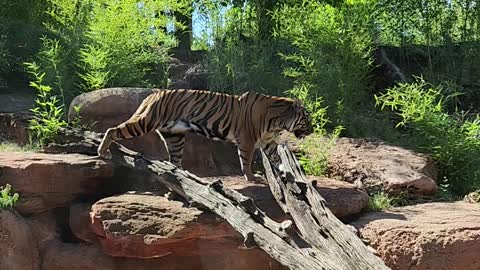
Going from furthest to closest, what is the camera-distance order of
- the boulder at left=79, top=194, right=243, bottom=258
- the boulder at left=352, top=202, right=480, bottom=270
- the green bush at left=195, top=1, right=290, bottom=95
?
the green bush at left=195, top=1, right=290, bottom=95, the boulder at left=79, top=194, right=243, bottom=258, the boulder at left=352, top=202, right=480, bottom=270

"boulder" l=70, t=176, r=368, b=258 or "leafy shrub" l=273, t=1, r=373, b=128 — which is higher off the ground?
"leafy shrub" l=273, t=1, r=373, b=128

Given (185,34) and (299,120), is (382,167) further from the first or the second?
(185,34)

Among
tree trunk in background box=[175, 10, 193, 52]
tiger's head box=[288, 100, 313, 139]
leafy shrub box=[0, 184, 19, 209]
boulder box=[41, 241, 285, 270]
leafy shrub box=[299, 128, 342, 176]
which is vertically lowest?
boulder box=[41, 241, 285, 270]

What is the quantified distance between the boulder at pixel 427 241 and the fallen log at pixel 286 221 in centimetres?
59

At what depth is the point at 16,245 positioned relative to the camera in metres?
5.05

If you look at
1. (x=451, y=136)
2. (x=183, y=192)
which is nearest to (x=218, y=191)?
(x=183, y=192)

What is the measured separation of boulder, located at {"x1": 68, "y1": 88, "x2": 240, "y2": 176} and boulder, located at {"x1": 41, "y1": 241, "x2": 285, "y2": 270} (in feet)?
4.59

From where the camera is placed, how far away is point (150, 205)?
5.08 meters

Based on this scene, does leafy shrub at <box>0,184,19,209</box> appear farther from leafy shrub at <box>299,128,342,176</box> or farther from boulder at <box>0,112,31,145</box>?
leafy shrub at <box>299,128,342,176</box>

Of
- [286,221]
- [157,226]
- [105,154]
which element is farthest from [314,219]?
[105,154]

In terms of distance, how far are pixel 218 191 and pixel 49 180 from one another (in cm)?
141

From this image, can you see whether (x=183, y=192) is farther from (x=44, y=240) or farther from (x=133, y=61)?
(x=133, y=61)

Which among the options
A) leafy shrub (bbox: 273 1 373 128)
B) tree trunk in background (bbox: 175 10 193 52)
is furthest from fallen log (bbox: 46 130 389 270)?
tree trunk in background (bbox: 175 10 193 52)

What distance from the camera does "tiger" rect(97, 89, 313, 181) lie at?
589 cm
